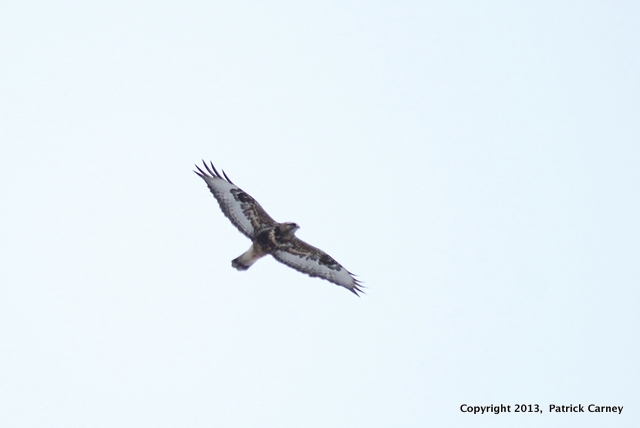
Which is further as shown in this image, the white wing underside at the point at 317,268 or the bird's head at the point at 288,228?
the white wing underside at the point at 317,268

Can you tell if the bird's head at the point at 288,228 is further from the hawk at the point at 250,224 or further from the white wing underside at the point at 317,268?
the white wing underside at the point at 317,268

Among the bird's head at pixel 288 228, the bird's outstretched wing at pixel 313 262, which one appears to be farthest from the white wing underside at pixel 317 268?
the bird's head at pixel 288 228

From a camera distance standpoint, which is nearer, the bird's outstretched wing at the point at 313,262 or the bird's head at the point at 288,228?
the bird's head at the point at 288,228

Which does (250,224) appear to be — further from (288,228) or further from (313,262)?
(313,262)

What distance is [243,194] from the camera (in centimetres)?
1914

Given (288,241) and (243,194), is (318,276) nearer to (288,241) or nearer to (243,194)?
(288,241)

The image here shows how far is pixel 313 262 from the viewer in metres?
20.0

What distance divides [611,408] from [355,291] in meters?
5.99

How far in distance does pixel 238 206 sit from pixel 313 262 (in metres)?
2.03

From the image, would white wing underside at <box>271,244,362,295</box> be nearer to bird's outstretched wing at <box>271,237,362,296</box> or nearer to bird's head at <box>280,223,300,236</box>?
bird's outstretched wing at <box>271,237,362,296</box>

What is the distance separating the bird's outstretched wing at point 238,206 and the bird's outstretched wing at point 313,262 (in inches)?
28.0

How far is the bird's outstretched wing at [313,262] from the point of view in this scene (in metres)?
19.7

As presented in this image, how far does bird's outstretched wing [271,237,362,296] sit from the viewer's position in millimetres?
19703

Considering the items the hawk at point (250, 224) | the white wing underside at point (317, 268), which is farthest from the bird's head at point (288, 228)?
the white wing underside at point (317, 268)
